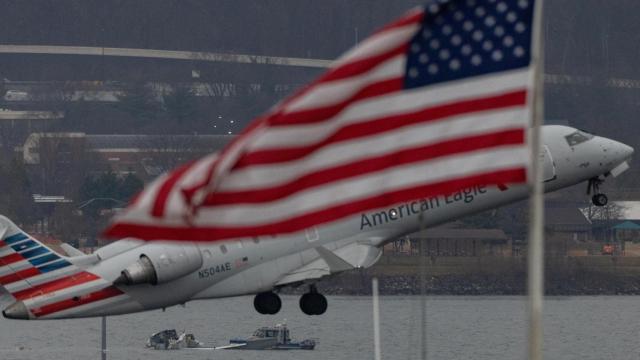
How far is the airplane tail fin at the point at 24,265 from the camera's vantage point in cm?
6600

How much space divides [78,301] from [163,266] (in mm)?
3654

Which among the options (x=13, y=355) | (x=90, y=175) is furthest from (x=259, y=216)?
(x=90, y=175)

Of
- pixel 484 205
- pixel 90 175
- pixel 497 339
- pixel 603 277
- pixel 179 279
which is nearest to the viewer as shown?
pixel 484 205

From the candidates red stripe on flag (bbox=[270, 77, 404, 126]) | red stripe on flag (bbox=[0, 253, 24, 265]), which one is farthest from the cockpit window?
red stripe on flag (bbox=[270, 77, 404, 126])

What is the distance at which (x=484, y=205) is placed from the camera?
5925 centimetres

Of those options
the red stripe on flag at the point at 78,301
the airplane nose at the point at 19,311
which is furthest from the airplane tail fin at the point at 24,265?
the red stripe on flag at the point at 78,301

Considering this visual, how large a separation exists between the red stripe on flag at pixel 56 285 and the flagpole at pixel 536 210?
1770 inches

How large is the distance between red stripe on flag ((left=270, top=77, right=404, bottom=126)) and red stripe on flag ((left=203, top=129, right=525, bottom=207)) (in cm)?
60

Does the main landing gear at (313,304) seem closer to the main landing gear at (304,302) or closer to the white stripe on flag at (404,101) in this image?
the main landing gear at (304,302)

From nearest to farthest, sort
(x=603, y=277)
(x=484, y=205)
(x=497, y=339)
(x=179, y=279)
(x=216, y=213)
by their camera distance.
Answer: (x=216, y=213)
(x=484, y=205)
(x=179, y=279)
(x=497, y=339)
(x=603, y=277)

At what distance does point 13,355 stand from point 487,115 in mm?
98652

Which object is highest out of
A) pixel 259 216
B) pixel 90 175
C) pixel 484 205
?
pixel 90 175

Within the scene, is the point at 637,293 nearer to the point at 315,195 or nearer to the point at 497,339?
the point at 497,339

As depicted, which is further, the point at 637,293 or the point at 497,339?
the point at 637,293
